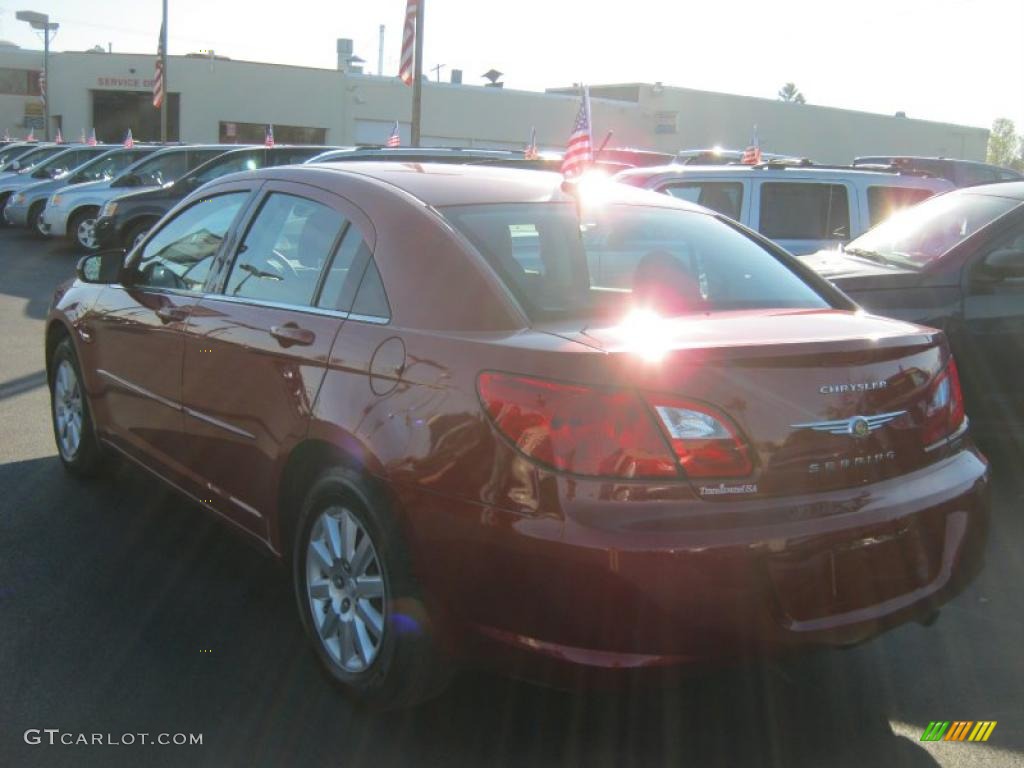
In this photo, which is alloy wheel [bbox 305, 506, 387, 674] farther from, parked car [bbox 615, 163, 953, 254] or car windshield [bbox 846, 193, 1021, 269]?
parked car [bbox 615, 163, 953, 254]

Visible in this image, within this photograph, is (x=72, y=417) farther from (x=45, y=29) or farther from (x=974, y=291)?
(x=45, y=29)

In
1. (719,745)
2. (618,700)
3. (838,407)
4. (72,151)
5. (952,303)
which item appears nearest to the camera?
(838,407)

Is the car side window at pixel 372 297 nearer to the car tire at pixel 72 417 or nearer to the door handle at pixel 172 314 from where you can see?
the door handle at pixel 172 314

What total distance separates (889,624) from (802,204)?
264 inches

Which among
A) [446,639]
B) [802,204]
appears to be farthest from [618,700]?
[802,204]

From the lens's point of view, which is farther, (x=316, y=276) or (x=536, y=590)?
(x=316, y=276)

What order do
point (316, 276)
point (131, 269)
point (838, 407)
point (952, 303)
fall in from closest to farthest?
point (838, 407)
point (316, 276)
point (131, 269)
point (952, 303)

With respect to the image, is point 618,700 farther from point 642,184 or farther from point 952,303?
point 642,184

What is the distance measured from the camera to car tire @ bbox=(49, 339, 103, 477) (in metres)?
5.42

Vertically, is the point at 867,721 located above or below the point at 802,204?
below

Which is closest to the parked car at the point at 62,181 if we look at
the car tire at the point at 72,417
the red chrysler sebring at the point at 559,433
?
the car tire at the point at 72,417

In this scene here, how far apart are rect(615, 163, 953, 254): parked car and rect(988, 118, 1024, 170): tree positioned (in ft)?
296

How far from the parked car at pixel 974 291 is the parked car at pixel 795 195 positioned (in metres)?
2.29

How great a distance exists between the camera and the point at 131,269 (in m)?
5.03
